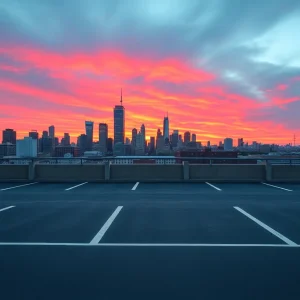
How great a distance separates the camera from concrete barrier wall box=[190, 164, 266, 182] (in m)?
16.1

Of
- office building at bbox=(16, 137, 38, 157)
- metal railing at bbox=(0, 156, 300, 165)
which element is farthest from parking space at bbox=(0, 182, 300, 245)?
office building at bbox=(16, 137, 38, 157)

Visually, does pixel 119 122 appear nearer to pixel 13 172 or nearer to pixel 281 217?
pixel 13 172

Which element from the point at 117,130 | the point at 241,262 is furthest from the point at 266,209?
the point at 117,130

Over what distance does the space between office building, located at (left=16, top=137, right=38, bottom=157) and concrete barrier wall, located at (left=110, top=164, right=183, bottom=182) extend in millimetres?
4770

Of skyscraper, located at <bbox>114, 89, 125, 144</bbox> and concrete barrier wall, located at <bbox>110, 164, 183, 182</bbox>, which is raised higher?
skyscraper, located at <bbox>114, 89, 125, 144</bbox>

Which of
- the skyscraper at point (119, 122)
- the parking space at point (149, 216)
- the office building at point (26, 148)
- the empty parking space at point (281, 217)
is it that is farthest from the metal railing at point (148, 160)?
the skyscraper at point (119, 122)

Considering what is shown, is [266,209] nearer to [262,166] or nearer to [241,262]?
[241,262]

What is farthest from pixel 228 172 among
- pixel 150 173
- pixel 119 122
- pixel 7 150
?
pixel 119 122

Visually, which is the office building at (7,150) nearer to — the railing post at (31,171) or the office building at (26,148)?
the office building at (26,148)

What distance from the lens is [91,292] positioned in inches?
150

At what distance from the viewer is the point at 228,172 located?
16.1 meters

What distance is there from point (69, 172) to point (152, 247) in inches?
459

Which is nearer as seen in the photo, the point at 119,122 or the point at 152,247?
the point at 152,247

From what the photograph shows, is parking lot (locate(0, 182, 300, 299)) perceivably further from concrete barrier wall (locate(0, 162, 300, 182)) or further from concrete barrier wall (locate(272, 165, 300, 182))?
concrete barrier wall (locate(272, 165, 300, 182))
